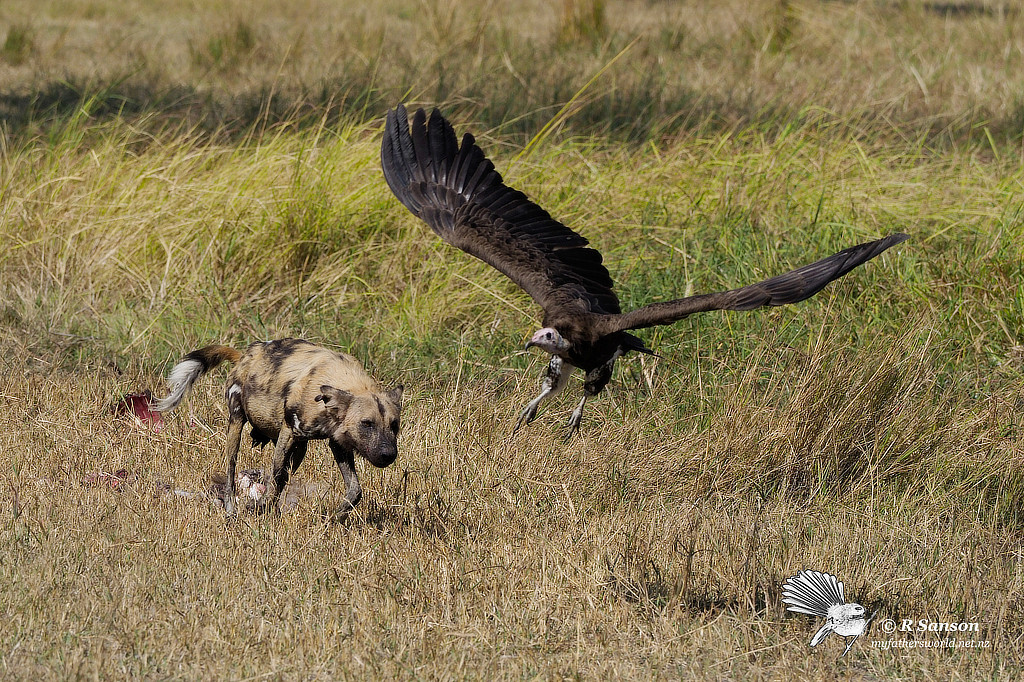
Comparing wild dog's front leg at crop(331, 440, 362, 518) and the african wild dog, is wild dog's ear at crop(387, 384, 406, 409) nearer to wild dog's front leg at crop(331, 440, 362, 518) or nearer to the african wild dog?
the african wild dog

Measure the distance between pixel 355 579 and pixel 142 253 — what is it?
3.77m

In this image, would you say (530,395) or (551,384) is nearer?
(551,384)

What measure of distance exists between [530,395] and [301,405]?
1968 mm

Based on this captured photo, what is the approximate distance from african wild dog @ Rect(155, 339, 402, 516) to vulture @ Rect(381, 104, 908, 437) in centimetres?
109

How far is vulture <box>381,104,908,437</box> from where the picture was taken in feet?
17.5

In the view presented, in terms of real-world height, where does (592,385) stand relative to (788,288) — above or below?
below

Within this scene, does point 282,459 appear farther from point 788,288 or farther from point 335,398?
point 788,288

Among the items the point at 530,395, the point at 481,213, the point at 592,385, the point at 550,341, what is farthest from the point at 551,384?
the point at 481,213

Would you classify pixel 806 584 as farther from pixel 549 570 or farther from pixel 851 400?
pixel 851 400

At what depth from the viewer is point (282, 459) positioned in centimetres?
450

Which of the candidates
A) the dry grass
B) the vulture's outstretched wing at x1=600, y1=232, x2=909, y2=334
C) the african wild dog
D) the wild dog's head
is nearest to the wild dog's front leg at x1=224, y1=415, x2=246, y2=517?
the african wild dog

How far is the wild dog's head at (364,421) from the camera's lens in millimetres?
4113

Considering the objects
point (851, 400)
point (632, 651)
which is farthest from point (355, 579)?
point (851, 400)

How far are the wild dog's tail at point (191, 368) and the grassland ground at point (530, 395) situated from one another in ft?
1.13
